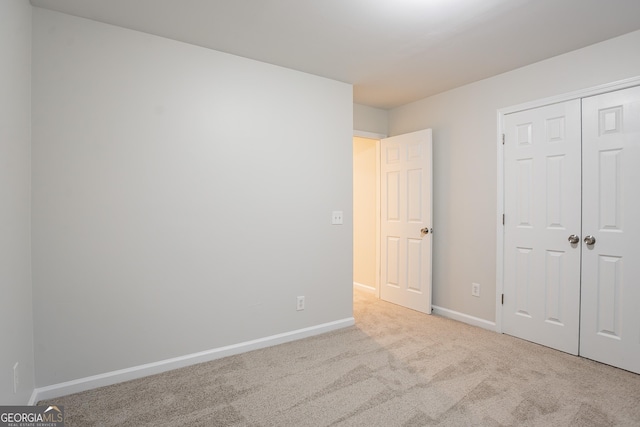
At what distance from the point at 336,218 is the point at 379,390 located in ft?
5.28

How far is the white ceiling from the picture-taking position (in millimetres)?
2035

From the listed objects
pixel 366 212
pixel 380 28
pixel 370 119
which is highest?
pixel 380 28

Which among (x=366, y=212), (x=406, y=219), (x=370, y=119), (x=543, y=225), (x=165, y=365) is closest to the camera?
(x=165, y=365)

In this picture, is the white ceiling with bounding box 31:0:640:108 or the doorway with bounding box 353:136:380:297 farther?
the doorway with bounding box 353:136:380:297

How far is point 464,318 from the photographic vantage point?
348 centimetres

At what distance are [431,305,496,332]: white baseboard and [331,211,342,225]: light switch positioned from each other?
1579 millimetres

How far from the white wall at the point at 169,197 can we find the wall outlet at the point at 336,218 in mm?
51

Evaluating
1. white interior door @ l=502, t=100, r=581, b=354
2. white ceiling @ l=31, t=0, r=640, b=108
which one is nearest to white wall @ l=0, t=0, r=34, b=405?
white ceiling @ l=31, t=0, r=640, b=108

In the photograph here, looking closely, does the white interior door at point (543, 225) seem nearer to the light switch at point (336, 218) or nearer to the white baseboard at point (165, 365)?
the light switch at point (336, 218)

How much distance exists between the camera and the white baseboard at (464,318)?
327cm

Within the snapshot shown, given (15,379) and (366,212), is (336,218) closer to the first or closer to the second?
(366,212)

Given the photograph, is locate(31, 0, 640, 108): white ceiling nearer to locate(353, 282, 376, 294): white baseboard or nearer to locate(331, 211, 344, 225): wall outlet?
locate(331, 211, 344, 225): wall outlet

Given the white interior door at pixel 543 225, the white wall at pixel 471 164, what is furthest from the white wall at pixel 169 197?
the white interior door at pixel 543 225

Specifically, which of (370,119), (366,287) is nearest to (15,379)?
(366,287)
